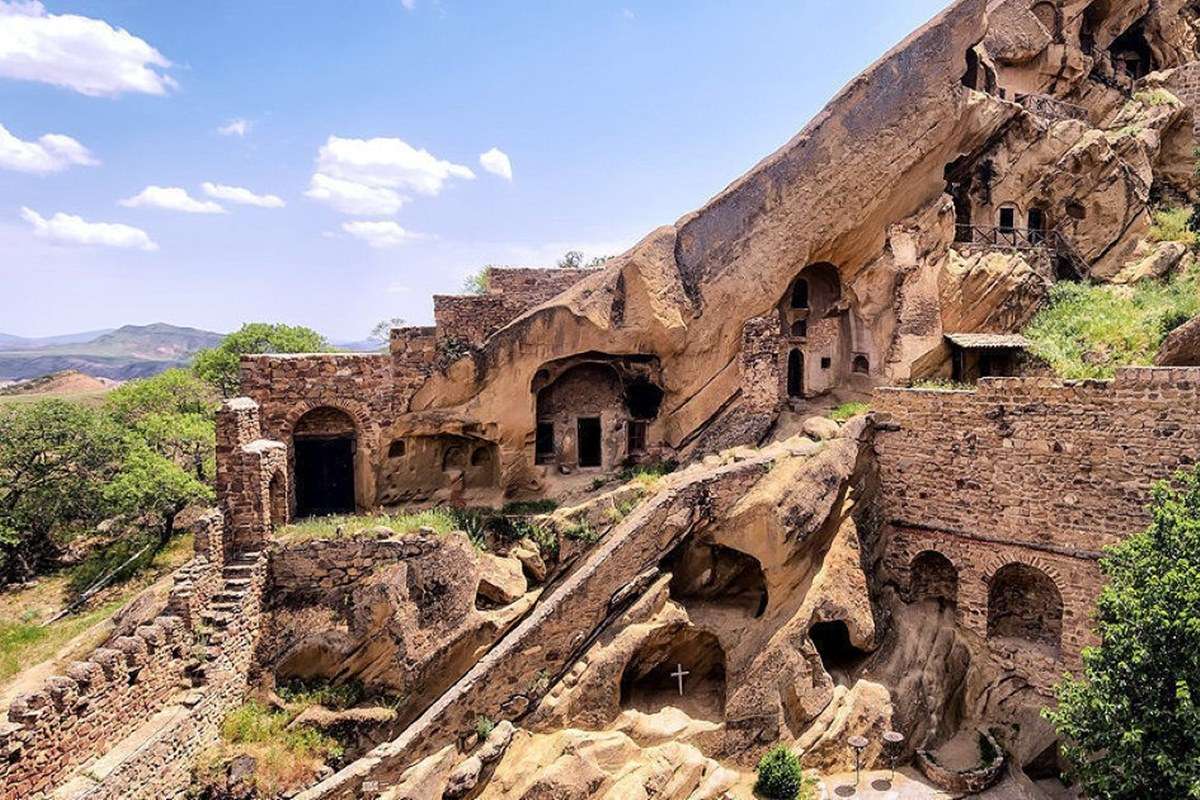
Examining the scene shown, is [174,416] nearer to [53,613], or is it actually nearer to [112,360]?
[53,613]

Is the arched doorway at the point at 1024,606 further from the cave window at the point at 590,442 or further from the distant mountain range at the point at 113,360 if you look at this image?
the distant mountain range at the point at 113,360

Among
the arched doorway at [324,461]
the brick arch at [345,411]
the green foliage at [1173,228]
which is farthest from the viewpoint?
the green foliage at [1173,228]

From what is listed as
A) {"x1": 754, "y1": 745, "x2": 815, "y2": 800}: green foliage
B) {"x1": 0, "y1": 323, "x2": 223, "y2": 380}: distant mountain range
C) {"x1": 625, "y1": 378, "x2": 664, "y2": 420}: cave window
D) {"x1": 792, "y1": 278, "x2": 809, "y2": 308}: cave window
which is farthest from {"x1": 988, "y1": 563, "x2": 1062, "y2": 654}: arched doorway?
{"x1": 0, "y1": 323, "x2": 223, "y2": 380}: distant mountain range

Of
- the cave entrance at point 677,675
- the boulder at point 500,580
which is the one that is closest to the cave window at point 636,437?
the boulder at point 500,580

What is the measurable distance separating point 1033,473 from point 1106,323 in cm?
560

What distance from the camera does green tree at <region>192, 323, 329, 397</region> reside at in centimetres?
3325

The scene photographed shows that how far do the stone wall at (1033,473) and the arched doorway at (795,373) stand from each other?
206 inches

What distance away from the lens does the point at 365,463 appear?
16.8m

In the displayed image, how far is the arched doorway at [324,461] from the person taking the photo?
1688 centimetres

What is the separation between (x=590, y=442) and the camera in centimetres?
1964

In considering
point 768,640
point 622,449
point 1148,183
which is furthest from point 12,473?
point 1148,183

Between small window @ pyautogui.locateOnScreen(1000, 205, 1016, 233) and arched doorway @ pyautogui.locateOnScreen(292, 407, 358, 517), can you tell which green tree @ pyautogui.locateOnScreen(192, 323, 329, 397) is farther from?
small window @ pyautogui.locateOnScreen(1000, 205, 1016, 233)

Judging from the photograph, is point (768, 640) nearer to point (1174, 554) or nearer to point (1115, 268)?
point (1174, 554)

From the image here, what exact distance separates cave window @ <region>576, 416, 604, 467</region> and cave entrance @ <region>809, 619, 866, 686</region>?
25.2ft
